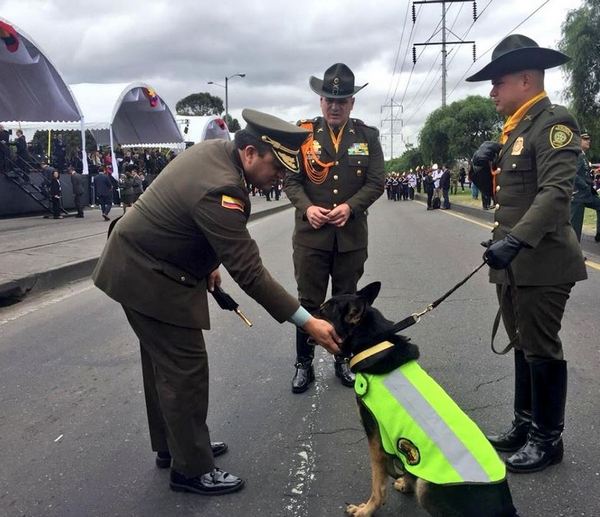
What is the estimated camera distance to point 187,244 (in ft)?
9.07

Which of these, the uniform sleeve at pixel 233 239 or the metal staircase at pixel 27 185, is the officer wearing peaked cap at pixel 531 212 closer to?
the uniform sleeve at pixel 233 239

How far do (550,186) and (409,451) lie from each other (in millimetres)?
1435

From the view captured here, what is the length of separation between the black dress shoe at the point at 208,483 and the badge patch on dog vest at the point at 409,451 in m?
0.96

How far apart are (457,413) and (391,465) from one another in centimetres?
54

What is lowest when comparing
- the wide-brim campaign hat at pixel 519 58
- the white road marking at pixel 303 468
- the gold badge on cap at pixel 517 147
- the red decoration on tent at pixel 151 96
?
the white road marking at pixel 303 468

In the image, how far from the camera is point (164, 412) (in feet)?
9.52

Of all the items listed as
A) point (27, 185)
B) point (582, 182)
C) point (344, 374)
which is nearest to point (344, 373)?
point (344, 374)

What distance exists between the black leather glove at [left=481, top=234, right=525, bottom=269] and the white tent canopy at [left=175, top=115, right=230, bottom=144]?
35.6 m

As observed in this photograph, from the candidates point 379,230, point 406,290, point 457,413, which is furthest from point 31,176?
point 457,413

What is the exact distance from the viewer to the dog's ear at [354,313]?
290cm

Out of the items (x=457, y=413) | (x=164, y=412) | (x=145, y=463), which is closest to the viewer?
(x=457, y=413)

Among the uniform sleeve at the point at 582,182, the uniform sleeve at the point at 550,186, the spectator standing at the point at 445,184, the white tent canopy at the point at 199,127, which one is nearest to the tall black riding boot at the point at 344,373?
the uniform sleeve at the point at 550,186

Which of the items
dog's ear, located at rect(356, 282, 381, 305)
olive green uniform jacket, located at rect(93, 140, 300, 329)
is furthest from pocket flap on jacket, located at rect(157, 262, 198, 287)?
dog's ear, located at rect(356, 282, 381, 305)

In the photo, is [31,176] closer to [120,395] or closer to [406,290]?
[406,290]
